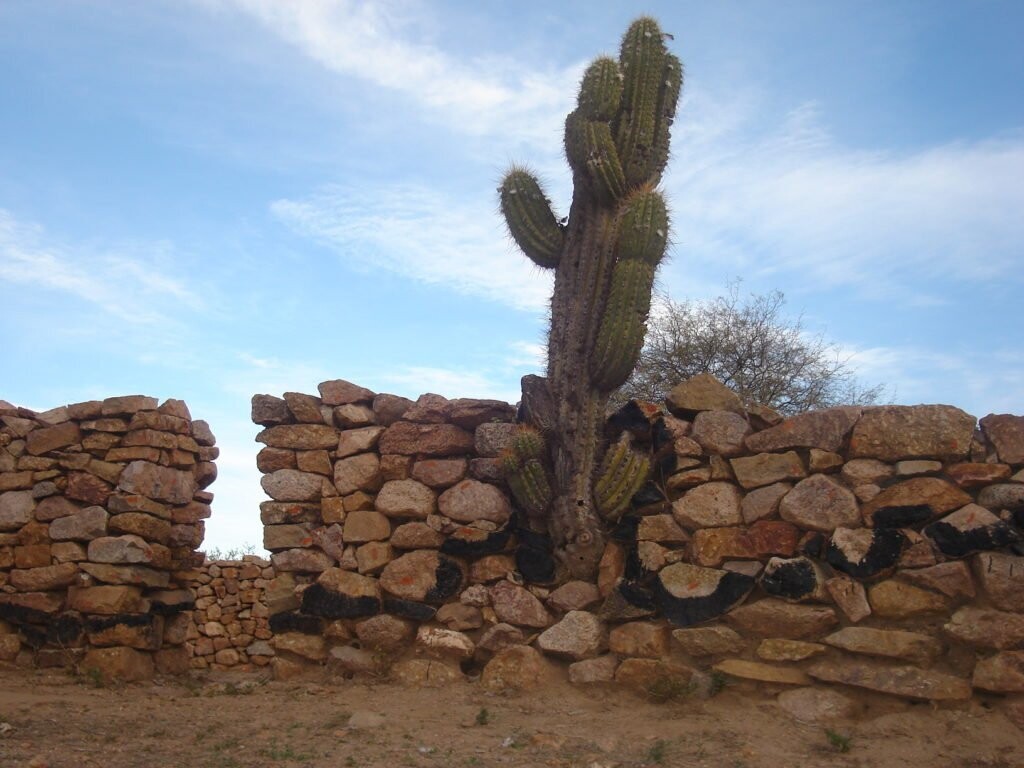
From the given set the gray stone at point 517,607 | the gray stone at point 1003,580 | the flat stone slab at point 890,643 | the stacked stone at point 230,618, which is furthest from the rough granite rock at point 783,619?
the stacked stone at point 230,618

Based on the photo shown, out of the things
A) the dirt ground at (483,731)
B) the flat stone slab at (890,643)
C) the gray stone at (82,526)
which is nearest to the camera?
the dirt ground at (483,731)

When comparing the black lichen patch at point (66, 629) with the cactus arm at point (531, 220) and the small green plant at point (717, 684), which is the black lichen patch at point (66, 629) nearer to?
the cactus arm at point (531, 220)

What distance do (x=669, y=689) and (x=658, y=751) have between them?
25.3 inches

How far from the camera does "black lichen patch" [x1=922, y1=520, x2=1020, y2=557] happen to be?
17.9 ft

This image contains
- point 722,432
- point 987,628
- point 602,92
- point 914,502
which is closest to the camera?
point 987,628

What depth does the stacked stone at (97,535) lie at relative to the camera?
745 cm

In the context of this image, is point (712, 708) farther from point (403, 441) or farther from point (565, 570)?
point (403, 441)

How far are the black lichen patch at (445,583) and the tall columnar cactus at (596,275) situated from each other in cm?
64

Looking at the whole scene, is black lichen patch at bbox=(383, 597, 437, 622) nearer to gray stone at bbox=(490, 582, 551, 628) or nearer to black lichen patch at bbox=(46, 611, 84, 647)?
gray stone at bbox=(490, 582, 551, 628)

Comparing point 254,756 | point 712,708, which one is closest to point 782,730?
point 712,708

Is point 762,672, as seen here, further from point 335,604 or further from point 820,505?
point 335,604

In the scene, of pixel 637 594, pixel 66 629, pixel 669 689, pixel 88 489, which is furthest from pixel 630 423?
pixel 66 629

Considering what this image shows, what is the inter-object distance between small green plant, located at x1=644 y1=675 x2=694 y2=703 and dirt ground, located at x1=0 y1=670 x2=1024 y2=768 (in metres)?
0.03

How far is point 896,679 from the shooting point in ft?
17.7
